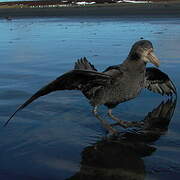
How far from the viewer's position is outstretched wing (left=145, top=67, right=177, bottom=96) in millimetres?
6141

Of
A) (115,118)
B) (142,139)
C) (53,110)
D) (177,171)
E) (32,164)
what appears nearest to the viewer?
(177,171)

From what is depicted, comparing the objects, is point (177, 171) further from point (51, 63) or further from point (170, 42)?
point (170, 42)

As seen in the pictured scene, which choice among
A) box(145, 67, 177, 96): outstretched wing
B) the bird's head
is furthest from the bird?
box(145, 67, 177, 96): outstretched wing

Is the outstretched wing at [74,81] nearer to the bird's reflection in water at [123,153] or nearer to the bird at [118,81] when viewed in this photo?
the bird at [118,81]

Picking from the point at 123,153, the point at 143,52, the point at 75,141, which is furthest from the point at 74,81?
the point at 123,153

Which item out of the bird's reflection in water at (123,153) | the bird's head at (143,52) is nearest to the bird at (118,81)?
the bird's head at (143,52)

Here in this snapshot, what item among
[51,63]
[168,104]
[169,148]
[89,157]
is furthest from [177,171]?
[51,63]

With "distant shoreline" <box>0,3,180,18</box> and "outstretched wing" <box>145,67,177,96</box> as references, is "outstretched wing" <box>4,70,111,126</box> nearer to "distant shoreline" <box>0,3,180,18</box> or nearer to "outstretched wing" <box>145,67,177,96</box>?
"outstretched wing" <box>145,67,177,96</box>

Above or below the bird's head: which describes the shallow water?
below

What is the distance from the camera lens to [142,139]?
4766 millimetres

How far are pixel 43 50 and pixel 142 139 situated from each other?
801 cm

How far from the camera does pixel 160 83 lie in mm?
6297

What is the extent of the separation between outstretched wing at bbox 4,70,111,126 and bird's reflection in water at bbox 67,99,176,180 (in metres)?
0.69

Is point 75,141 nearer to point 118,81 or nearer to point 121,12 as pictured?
point 118,81
